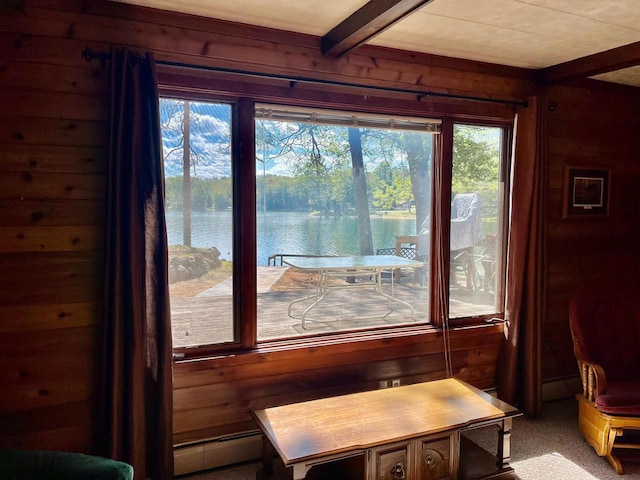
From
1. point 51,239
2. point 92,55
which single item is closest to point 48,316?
point 51,239

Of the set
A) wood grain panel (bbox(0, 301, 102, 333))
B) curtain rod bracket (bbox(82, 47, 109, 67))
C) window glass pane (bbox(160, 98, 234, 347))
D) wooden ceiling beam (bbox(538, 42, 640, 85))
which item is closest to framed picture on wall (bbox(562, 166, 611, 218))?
wooden ceiling beam (bbox(538, 42, 640, 85))

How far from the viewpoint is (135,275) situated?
7.14 feet

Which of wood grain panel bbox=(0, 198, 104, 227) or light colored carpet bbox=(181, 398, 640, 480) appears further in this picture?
light colored carpet bbox=(181, 398, 640, 480)

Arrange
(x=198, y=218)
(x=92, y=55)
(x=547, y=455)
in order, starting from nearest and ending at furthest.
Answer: (x=92, y=55), (x=198, y=218), (x=547, y=455)

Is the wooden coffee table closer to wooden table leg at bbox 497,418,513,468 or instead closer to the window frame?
wooden table leg at bbox 497,418,513,468

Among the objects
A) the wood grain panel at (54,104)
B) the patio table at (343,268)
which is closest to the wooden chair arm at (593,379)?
the patio table at (343,268)

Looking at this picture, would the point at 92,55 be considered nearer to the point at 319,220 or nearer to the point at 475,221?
the point at 319,220

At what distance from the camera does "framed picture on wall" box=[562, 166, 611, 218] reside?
11.1ft

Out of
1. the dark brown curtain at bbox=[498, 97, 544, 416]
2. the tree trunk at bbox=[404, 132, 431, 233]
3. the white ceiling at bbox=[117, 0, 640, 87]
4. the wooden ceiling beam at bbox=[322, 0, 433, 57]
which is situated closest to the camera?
the wooden ceiling beam at bbox=[322, 0, 433, 57]

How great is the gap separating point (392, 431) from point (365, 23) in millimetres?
1928

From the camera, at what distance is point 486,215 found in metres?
3.29

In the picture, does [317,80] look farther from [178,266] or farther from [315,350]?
[315,350]

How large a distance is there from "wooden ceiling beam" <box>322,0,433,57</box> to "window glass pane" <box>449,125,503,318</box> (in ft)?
3.55

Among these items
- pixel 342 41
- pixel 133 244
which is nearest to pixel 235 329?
pixel 133 244
